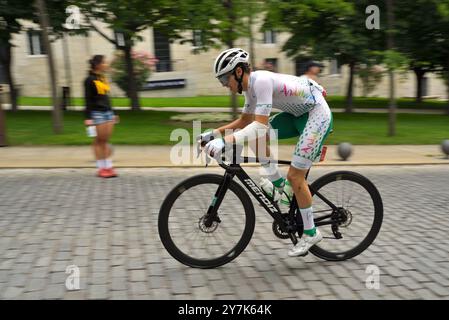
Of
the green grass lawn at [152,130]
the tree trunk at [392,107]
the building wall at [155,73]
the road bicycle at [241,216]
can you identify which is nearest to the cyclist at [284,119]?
the road bicycle at [241,216]

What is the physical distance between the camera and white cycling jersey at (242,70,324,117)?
381 cm

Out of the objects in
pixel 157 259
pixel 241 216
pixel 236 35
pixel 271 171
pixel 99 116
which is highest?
pixel 236 35

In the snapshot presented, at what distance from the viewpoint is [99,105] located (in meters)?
8.27

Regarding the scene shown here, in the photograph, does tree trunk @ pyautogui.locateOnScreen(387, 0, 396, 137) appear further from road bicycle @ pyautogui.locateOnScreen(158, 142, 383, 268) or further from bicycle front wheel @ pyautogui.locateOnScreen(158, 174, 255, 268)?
bicycle front wheel @ pyautogui.locateOnScreen(158, 174, 255, 268)

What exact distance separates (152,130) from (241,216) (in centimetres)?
1119

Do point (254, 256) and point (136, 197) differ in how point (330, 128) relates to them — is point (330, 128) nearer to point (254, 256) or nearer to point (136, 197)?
point (254, 256)

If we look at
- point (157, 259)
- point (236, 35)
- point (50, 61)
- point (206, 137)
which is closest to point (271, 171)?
point (206, 137)

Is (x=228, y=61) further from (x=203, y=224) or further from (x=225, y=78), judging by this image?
(x=203, y=224)

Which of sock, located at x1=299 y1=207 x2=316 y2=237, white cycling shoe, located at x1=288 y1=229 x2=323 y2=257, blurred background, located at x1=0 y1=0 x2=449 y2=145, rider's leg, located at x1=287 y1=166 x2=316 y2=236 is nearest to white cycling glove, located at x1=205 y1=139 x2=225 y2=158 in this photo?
rider's leg, located at x1=287 y1=166 x2=316 y2=236

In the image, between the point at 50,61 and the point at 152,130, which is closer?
the point at 50,61
